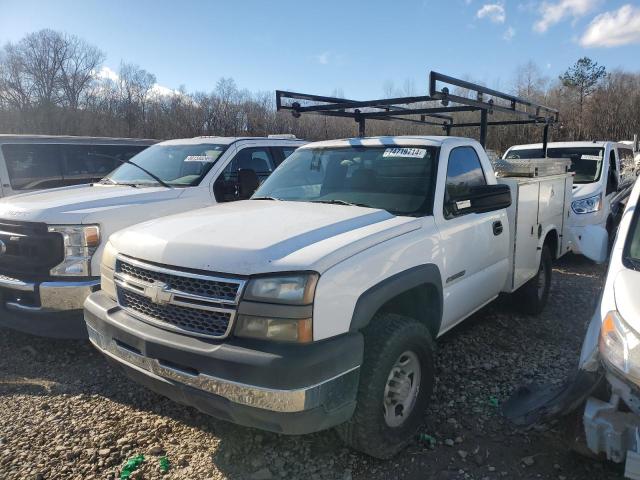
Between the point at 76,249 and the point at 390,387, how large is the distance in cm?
274

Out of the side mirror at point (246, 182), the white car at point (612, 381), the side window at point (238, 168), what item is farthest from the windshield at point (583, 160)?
the white car at point (612, 381)

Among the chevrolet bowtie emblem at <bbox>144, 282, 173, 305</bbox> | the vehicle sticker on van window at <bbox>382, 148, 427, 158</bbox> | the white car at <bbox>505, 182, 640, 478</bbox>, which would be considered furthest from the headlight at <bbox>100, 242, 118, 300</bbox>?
the white car at <bbox>505, 182, 640, 478</bbox>

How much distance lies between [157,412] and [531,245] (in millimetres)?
3707

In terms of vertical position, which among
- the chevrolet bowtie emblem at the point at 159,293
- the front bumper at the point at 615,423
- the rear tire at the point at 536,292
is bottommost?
the rear tire at the point at 536,292

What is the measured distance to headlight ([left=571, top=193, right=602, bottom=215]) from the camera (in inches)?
298

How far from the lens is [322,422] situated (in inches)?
87.0

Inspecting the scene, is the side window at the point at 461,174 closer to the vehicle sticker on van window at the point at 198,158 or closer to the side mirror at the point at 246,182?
the side mirror at the point at 246,182

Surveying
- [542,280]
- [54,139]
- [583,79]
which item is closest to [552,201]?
[542,280]

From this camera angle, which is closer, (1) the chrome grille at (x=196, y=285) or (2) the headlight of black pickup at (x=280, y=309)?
(2) the headlight of black pickup at (x=280, y=309)

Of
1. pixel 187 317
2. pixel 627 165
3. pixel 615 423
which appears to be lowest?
pixel 615 423

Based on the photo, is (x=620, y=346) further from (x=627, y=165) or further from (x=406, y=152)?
(x=627, y=165)

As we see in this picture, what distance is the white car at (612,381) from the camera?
6.57ft

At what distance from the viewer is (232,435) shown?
298 centimetres

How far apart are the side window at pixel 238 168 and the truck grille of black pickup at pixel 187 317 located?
2743 mm
